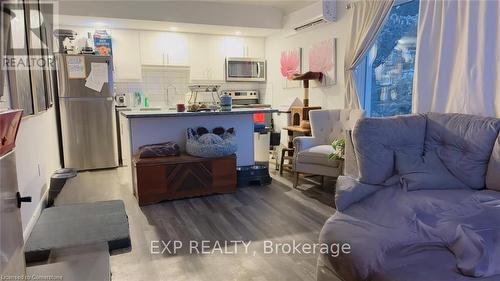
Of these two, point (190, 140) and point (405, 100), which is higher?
point (405, 100)

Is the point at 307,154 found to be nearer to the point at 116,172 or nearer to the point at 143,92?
the point at 116,172

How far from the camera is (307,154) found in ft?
11.7

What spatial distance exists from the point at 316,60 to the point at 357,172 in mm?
2631

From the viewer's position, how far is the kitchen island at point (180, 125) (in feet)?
11.4

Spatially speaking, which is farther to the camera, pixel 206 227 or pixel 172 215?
pixel 172 215

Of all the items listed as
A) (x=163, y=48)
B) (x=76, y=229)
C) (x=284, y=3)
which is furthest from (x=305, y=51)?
(x=76, y=229)

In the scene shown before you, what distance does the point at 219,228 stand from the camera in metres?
2.70

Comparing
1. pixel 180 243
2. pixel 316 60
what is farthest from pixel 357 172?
pixel 316 60

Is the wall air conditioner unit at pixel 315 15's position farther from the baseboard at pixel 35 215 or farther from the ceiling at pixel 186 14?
the baseboard at pixel 35 215

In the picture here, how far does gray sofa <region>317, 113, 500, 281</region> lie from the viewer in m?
1.42

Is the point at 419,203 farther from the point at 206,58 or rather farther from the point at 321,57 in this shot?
the point at 206,58

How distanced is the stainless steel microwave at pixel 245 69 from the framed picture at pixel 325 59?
58.5 inches

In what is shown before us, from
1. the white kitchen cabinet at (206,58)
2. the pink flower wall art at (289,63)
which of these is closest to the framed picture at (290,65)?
the pink flower wall art at (289,63)

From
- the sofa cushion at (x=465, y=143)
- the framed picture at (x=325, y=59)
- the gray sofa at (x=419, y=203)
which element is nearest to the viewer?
the gray sofa at (x=419, y=203)
